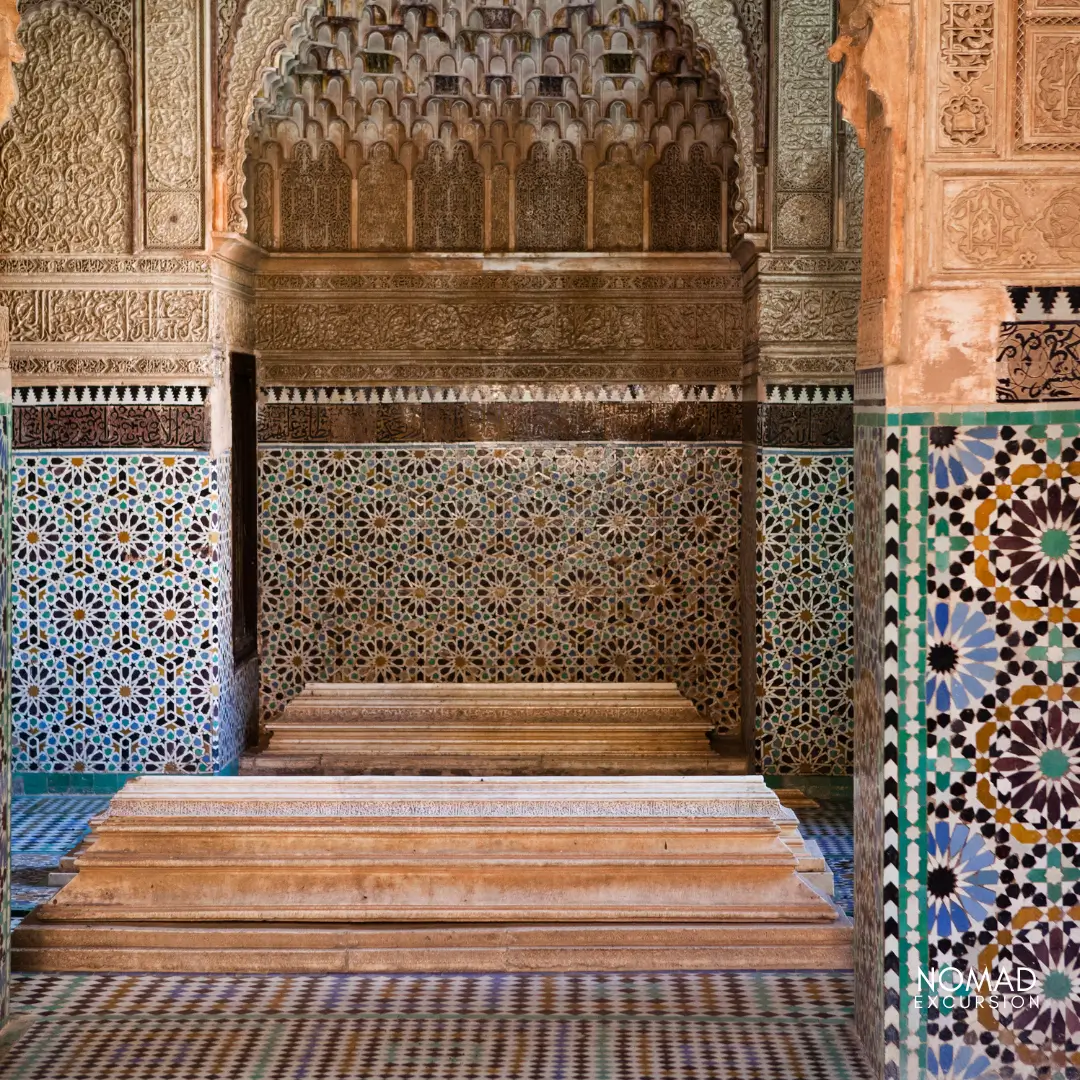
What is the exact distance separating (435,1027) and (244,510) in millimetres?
2970

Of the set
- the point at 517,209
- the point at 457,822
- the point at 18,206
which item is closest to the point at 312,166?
the point at 517,209

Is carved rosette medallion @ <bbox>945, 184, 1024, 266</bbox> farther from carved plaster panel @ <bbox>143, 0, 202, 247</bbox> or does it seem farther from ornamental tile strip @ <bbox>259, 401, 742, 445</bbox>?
ornamental tile strip @ <bbox>259, 401, 742, 445</bbox>

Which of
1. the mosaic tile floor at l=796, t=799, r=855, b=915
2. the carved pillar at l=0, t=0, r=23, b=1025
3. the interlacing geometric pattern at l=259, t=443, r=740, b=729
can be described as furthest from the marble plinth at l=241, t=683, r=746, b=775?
the carved pillar at l=0, t=0, r=23, b=1025

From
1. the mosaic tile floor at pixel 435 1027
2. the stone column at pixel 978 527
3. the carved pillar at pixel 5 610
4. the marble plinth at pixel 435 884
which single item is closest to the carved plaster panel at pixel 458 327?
the marble plinth at pixel 435 884

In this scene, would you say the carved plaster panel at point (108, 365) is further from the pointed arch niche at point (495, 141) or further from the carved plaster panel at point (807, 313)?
the carved plaster panel at point (807, 313)

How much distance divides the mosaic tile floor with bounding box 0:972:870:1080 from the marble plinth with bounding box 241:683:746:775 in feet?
5.64

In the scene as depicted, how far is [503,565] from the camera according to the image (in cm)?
551

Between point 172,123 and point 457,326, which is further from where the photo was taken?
point 457,326

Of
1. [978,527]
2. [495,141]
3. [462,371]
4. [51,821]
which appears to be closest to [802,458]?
[462,371]

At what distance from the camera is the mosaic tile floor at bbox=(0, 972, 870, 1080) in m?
2.64

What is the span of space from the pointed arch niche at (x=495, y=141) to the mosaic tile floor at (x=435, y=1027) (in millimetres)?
3102

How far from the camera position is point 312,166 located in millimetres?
5477

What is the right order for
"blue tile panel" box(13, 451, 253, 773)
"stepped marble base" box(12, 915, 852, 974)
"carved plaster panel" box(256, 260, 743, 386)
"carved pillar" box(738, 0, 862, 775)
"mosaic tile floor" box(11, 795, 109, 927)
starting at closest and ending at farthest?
"stepped marble base" box(12, 915, 852, 974)
"mosaic tile floor" box(11, 795, 109, 927)
"carved pillar" box(738, 0, 862, 775)
"blue tile panel" box(13, 451, 253, 773)
"carved plaster panel" box(256, 260, 743, 386)

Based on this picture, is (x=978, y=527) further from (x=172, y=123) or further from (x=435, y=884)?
(x=172, y=123)
